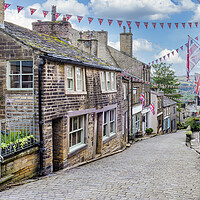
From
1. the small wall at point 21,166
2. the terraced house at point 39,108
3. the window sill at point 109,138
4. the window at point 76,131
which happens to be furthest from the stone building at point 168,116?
the small wall at point 21,166

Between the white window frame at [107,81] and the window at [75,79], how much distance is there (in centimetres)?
252

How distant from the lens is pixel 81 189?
23.0 ft

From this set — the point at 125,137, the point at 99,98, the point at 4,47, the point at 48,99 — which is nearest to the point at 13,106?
the point at 48,99

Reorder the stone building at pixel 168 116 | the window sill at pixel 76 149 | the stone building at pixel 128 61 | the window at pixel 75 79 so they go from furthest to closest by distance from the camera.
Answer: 1. the stone building at pixel 168 116
2. the stone building at pixel 128 61
3. the window at pixel 75 79
4. the window sill at pixel 76 149

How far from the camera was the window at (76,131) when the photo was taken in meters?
11.2

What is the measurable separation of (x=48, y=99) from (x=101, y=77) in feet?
18.4

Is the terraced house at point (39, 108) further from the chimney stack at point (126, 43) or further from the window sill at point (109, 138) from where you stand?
the chimney stack at point (126, 43)

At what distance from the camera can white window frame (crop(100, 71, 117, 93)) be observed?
14734mm

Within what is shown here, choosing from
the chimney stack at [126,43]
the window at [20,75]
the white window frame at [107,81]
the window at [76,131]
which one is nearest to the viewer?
the window at [20,75]

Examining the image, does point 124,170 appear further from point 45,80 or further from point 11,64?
point 11,64

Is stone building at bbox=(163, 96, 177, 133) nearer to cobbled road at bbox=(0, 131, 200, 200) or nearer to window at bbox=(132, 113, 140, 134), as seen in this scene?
window at bbox=(132, 113, 140, 134)

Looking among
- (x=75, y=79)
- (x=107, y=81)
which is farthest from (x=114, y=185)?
(x=107, y=81)

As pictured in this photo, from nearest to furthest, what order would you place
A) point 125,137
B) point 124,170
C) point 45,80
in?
point 45,80, point 124,170, point 125,137

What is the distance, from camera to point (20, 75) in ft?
31.2
